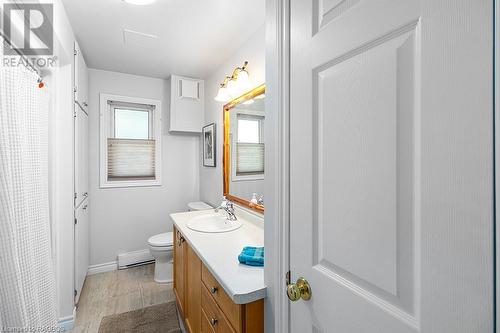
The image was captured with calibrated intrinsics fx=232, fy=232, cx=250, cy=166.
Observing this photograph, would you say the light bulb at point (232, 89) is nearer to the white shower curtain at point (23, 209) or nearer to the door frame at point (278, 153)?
the door frame at point (278, 153)

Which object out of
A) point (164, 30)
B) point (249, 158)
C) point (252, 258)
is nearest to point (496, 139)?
point (252, 258)

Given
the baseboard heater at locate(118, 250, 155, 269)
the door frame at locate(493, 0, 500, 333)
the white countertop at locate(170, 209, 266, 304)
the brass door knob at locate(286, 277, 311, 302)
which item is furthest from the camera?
the baseboard heater at locate(118, 250, 155, 269)

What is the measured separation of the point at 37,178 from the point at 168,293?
1692mm

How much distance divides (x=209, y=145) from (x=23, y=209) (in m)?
1.91

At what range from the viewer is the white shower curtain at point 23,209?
1046 millimetres

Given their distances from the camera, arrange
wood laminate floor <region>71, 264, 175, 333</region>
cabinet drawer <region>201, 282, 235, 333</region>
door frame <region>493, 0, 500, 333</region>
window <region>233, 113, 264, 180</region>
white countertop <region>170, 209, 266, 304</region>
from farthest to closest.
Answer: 1. wood laminate floor <region>71, 264, 175, 333</region>
2. window <region>233, 113, 264, 180</region>
3. cabinet drawer <region>201, 282, 235, 333</region>
4. white countertop <region>170, 209, 266, 304</region>
5. door frame <region>493, 0, 500, 333</region>

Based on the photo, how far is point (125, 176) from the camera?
3.01 meters

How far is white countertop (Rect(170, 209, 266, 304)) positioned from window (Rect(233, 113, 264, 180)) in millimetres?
369

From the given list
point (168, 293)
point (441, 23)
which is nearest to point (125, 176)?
point (168, 293)

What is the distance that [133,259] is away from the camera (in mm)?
2963

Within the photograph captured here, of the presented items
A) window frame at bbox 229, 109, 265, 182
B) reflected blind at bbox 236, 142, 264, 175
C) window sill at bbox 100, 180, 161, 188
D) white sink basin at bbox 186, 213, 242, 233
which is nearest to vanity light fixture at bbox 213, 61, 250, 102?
window frame at bbox 229, 109, 265, 182

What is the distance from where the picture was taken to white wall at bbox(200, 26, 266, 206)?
1913 mm

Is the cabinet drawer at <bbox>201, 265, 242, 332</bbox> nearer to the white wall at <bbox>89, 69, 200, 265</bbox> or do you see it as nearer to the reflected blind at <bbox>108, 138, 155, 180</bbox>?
the white wall at <bbox>89, 69, 200, 265</bbox>

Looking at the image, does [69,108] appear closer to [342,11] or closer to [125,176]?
[125,176]
